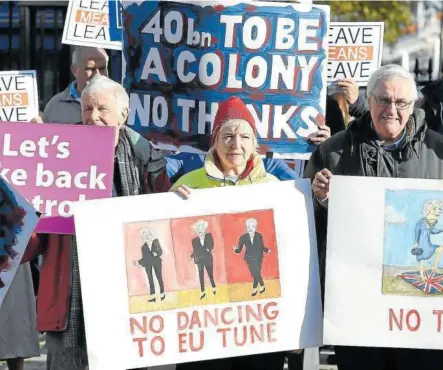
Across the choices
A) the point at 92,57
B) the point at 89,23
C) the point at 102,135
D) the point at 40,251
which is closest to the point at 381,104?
the point at 102,135

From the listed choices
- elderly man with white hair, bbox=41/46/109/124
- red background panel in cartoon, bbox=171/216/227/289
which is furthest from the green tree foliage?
red background panel in cartoon, bbox=171/216/227/289

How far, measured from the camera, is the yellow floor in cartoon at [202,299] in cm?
546

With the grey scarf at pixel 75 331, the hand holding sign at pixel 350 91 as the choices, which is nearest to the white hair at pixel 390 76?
the grey scarf at pixel 75 331

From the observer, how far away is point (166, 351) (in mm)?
5465

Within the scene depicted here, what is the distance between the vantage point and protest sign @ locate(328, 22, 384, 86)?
30.0 feet

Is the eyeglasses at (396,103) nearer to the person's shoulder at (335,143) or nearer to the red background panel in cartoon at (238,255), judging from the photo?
the person's shoulder at (335,143)

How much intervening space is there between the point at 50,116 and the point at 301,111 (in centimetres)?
234

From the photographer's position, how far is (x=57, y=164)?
18.6ft

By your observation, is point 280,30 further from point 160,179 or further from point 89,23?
point 89,23

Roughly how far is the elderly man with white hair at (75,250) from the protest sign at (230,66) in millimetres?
747

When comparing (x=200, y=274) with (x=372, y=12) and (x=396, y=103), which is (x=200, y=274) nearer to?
(x=396, y=103)

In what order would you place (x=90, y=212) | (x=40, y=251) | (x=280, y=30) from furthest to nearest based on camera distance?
1. (x=280, y=30)
2. (x=40, y=251)
3. (x=90, y=212)

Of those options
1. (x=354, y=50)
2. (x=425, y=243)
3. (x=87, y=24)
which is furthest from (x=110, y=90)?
(x=87, y=24)

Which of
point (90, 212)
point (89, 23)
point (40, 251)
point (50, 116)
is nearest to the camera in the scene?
point (90, 212)
